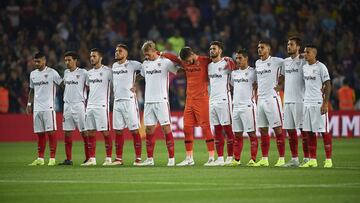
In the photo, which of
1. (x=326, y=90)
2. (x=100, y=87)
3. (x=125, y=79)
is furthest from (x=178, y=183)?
(x=100, y=87)

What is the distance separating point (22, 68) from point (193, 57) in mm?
13673

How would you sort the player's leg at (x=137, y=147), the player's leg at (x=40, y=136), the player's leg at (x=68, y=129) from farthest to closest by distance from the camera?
1. the player's leg at (x=40, y=136)
2. the player's leg at (x=68, y=129)
3. the player's leg at (x=137, y=147)

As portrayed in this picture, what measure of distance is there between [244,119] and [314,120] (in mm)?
1716

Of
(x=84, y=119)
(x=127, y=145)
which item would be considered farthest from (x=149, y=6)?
(x=84, y=119)

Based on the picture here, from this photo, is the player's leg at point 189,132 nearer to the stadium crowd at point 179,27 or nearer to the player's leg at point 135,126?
the player's leg at point 135,126

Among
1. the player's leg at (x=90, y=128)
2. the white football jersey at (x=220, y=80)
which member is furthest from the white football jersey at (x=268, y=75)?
the player's leg at (x=90, y=128)

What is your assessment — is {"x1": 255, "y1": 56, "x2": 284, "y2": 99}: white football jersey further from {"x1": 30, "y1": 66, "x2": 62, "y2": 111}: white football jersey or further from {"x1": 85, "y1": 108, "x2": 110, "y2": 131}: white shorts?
{"x1": 30, "y1": 66, "x2": 62, "y2": 111}: white football jersey

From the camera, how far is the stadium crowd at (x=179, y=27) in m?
36.8

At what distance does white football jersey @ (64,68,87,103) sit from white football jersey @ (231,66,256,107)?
346 cm

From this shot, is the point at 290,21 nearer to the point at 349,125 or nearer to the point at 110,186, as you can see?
the point at 349,125

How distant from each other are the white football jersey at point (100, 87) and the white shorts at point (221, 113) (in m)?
2.46

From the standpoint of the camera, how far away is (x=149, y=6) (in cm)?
3916

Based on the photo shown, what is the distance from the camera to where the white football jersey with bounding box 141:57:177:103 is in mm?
22750

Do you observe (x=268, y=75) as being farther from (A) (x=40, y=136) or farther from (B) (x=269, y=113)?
(A) (x=40, y=136)
